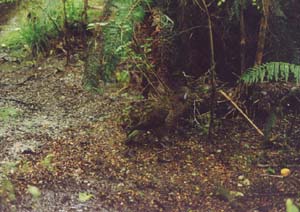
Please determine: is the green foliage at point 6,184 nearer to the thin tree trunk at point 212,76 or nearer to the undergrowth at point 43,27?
the thin tree trunk at point 212,76

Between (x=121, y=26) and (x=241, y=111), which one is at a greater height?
(x=121, y=26)

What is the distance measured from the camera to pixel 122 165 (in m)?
2.49

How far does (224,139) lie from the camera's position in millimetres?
2609

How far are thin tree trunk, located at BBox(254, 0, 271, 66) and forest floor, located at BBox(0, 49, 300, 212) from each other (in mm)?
384

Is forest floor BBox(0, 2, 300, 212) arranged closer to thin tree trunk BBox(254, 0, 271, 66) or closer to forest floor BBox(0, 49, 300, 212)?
forest floor BBox(0, 49, 300, 212)

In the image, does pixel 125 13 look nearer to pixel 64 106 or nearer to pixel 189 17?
pixel 189 17

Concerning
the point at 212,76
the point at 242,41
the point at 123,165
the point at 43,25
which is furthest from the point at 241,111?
the point at 43,25

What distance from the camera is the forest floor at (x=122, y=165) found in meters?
2.26

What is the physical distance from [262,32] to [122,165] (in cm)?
91

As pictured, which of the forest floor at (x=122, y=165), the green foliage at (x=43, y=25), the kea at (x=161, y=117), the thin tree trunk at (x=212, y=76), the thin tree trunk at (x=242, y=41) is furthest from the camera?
the green foliage at (x=43, y=25)

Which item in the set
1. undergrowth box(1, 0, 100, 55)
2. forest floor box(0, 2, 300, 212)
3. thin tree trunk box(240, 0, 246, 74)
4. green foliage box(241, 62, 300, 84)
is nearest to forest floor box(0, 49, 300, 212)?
forest floor box(0, 2, 300, 212)

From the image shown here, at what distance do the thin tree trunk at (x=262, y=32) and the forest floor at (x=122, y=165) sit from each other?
384 mm

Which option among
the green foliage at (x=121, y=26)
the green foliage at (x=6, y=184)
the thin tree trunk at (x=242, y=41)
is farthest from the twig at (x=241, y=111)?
the green foliage at (x=6, y=184)

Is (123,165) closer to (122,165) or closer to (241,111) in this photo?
(122,165)
